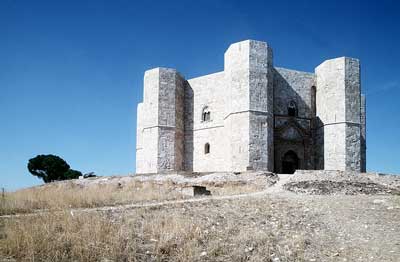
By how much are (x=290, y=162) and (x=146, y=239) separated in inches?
756

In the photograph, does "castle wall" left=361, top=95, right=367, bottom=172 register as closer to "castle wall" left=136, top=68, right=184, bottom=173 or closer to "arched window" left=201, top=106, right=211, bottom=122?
"arched window" left=201, top=106, right=211, bottom=122

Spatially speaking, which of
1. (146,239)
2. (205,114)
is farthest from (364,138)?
(146,239)

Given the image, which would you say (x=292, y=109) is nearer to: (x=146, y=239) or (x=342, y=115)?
(x=342, y=115)

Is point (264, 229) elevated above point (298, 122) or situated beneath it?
situated beneath

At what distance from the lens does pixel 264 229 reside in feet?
25.6

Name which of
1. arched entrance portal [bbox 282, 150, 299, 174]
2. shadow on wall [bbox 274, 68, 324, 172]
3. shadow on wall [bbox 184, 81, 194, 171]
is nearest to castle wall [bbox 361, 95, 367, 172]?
shadow on wall [bbox 274, 68, 324, 172]

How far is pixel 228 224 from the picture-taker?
7973mm

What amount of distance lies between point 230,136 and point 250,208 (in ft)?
43.6

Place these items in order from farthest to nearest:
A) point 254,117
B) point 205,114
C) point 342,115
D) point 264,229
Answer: point 205,114, point 342,115, point 254,117, point 264,229

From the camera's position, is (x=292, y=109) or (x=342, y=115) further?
(x=292, y=109)

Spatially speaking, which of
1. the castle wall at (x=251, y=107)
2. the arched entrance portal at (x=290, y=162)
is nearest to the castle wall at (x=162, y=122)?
the castle wall at (x=251, y=107)

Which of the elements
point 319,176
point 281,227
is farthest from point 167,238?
point 319,176

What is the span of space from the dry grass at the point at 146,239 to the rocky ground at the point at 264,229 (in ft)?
0.06

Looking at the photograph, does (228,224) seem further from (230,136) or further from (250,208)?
(230,136)
